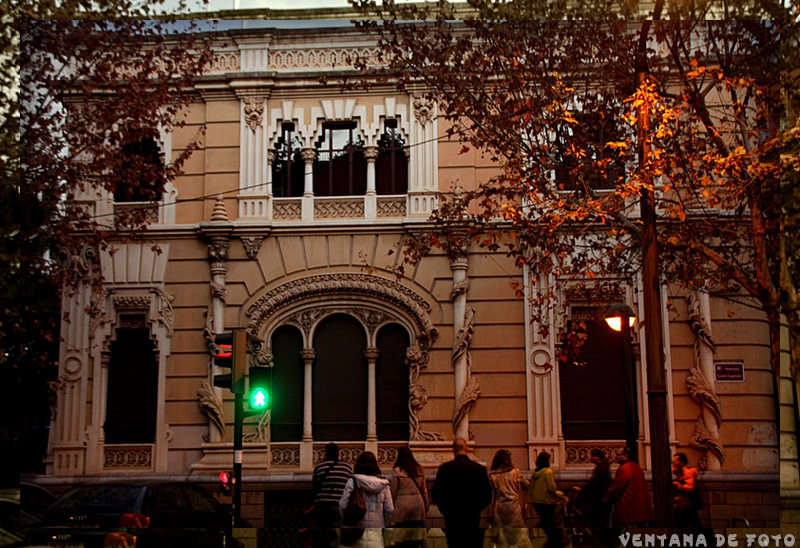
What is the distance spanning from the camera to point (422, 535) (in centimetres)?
1166

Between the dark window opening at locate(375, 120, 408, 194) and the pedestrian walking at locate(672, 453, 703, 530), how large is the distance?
6604 millimetres

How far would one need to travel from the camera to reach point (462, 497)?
1104 cm

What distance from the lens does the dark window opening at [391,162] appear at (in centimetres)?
1653

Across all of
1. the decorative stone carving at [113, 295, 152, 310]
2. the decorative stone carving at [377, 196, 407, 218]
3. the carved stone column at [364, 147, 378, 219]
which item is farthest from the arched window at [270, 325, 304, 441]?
the decorative stone carving at [377, 196, 407, 218]

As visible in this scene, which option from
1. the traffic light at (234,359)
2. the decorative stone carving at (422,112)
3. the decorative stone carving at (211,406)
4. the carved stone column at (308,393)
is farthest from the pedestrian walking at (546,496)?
the decorative stone carving at (422,112)

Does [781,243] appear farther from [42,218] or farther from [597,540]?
[42,218]

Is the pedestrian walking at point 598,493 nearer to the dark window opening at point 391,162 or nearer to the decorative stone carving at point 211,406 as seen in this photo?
the dark window opening at point 391,162

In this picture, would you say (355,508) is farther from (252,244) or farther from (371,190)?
(371,190)

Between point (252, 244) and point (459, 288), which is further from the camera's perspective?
point (252, 244)

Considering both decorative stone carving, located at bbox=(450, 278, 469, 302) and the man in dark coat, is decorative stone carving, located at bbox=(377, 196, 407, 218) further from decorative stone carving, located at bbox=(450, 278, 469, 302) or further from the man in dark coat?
the man in dark coat

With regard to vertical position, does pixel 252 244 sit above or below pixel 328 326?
above

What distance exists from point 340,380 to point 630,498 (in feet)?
18.2

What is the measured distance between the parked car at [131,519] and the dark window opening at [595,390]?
573 centimetres

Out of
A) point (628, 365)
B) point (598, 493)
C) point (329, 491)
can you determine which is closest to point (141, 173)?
point (329, 491)
